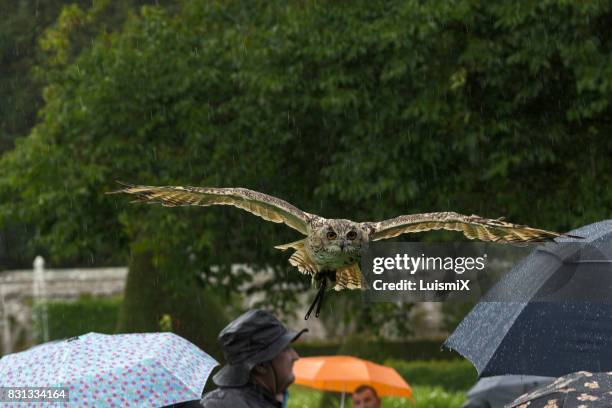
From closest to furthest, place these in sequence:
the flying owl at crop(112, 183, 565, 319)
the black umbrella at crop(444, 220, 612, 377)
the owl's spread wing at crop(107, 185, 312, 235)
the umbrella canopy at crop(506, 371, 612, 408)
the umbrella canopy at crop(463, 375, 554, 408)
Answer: the umbrella canopy at crop(506, 371, 612, 408), the flying owl at crop(112, 183, 565, 319), the owl's spread wing at crop(107, 185, 312, 235), the black umbrella at crop(444, 220, 612, 377), the umbrella canopy at crop(463, 375, 554, 408)

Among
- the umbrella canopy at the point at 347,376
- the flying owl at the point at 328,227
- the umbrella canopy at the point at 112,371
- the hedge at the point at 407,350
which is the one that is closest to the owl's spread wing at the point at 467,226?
the flying owl at the point at 328,227

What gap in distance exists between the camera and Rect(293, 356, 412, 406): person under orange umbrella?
862 cm

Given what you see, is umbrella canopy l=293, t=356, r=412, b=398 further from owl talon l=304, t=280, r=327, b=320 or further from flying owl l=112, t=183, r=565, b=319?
owl talon l=304, t=280, r=327, b=320

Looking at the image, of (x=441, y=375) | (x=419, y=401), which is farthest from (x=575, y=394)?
(x=441, y=375)

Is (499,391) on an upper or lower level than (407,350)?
upper

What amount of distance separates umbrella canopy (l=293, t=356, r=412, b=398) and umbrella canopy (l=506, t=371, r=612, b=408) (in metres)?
4.79

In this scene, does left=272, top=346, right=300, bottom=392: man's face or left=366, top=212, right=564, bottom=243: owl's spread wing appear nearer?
left=366, top=212, right=564, bottom=243: owl's spread wing

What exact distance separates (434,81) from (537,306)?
609 centimetres

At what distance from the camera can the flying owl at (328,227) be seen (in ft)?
14.7

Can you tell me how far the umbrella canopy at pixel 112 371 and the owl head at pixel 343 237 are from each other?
0.94 meters

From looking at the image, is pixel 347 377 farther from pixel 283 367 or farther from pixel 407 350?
pixel 407 350

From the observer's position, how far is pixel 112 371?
A: 16.8 ft

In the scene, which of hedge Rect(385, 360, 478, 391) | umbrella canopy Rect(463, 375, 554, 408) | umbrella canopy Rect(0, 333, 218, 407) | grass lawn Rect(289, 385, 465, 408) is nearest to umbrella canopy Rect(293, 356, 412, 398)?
umbrella canopy Rect(463, 375, 554, 408)

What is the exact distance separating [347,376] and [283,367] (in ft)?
13.5
